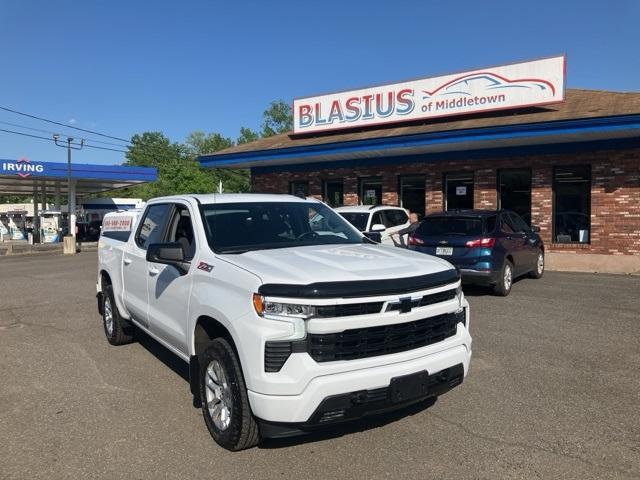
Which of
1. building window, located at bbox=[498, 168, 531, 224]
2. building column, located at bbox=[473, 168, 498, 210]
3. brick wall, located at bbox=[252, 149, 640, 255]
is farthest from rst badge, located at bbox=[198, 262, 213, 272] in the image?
building column, located at bbox=[473, 168, 498, 210]

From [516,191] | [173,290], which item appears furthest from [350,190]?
[173,290]

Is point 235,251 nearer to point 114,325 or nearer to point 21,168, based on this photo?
point 114,325

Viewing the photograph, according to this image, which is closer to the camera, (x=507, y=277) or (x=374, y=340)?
(x=374, y=340)

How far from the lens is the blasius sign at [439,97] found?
14828 millimetres

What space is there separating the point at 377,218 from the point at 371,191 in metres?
5.95

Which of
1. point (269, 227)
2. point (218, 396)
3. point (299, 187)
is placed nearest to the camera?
point (218, 396)

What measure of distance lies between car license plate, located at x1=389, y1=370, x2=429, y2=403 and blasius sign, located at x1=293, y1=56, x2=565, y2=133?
13452 millimetres

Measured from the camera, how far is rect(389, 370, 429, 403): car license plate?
3.35 metres

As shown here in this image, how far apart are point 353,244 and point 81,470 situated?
2.67m

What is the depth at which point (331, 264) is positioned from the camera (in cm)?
365

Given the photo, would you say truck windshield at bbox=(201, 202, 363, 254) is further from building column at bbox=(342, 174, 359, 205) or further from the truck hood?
building column at bbox=(342, 174, 359, 205)

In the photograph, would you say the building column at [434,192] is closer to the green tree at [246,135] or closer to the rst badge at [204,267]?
the rst badge at [204,267]

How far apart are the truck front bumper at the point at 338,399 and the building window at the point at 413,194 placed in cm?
1431

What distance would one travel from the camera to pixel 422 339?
3617 millimetres
